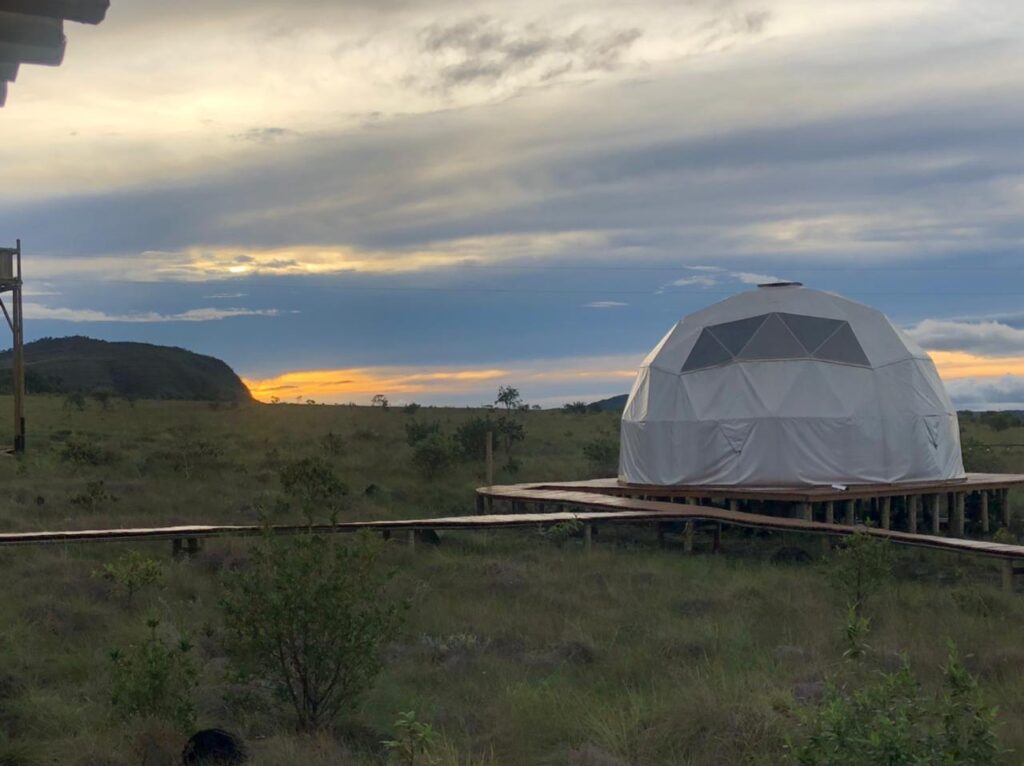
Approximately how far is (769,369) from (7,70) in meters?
17.1

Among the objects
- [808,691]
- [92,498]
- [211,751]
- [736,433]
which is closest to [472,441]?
[736,433]

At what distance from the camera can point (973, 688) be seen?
4.21m

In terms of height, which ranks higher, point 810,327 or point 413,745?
point 810,327

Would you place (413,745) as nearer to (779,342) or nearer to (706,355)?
(779,342)

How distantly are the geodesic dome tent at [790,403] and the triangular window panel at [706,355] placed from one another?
2 centimetres

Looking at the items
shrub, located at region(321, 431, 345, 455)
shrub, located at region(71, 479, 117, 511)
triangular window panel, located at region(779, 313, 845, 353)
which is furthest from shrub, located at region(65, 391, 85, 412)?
triangular window panel, located at region(779, 313, 845, 353)

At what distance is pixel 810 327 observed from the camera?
62.8ft

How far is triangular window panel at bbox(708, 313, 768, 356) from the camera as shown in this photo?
19.2 meters

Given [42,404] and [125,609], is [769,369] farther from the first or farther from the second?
[42,404]

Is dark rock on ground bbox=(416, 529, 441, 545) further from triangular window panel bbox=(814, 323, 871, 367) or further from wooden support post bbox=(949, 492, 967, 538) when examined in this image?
wooden support post bbox=(949, 492, 967, 538)

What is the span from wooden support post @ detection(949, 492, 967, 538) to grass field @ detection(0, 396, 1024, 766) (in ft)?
13.3

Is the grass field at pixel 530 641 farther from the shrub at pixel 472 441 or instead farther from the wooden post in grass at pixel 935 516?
the shrub at pixel 472 441

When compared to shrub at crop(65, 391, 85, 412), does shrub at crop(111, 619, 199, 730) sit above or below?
below

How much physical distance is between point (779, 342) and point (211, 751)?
15.2 meters
